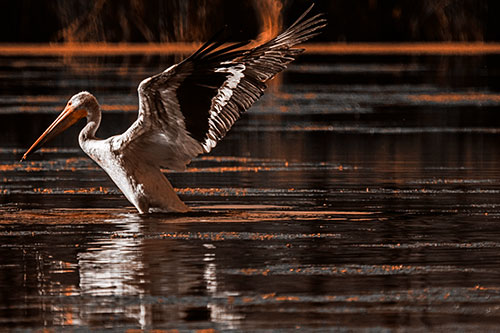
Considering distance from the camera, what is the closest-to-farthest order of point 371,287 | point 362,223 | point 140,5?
point 371,287 < point 362,223 < point 140,5

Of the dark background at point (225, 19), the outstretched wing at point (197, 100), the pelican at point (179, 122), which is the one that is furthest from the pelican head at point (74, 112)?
the dark background at point (225, 19)

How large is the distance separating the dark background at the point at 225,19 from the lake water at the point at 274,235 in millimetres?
38374

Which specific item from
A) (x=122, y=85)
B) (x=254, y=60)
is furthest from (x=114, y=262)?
(x=122, y=85)

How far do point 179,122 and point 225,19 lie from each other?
Answer: 187ft

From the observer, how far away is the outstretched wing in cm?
1220

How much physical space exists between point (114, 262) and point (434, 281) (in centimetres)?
198

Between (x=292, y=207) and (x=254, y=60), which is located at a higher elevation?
(x=254, y=60)

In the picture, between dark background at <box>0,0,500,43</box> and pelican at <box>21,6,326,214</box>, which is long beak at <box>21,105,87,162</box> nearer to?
pelican at <box>21,6,326,214</box>

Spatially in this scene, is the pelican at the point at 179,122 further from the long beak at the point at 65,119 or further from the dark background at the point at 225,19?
the dark background at the point at 225,19

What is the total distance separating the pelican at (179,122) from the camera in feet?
40.3

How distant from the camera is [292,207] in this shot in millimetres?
13055

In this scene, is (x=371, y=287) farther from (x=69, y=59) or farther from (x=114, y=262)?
(x=69, y=59)

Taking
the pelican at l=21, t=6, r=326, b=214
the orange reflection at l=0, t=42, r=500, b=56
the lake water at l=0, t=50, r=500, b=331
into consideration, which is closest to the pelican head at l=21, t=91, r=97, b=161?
the pelican at l=21, t=6, r=326, b=214

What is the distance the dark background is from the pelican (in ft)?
153
